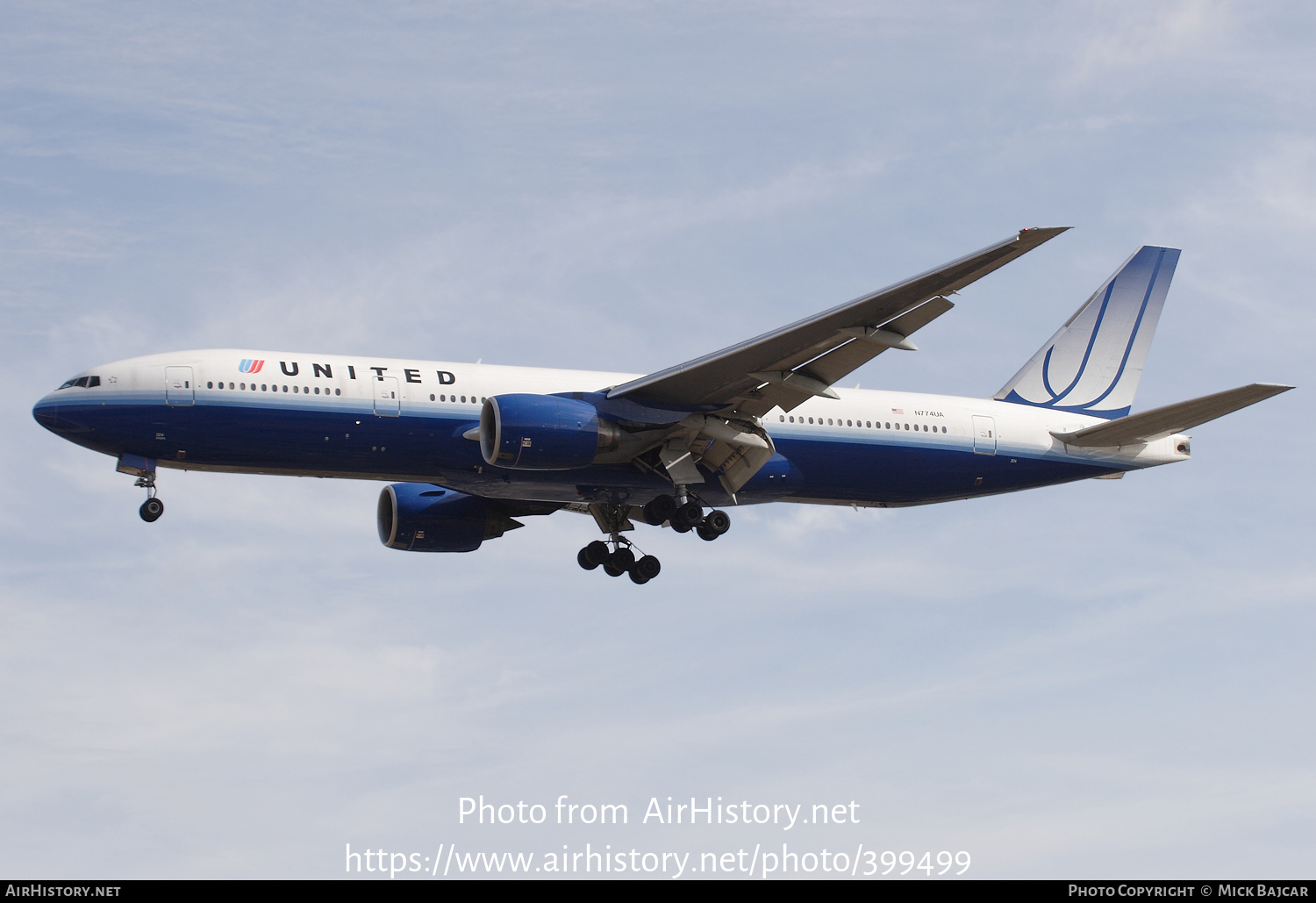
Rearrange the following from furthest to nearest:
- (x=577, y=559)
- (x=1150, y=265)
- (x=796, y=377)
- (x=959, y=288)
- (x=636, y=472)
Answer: (x=1150, y=265)
(x=577, y=559)
(x=636, y=472)
(x=796, y=377)
(x=959, y=288)

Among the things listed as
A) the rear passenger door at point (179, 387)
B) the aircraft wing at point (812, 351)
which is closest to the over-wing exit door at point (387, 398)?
the rear passenger door at point (179, 387)

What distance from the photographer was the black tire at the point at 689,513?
34.1m

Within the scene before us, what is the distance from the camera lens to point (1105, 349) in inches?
1623

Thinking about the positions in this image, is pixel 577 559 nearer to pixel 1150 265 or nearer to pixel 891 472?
pixel 891 472

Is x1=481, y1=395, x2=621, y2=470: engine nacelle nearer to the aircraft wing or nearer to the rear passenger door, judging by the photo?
the aircraft wing

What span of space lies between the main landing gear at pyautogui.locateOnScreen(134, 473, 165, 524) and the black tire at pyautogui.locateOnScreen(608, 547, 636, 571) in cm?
1111

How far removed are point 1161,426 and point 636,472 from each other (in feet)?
43.2

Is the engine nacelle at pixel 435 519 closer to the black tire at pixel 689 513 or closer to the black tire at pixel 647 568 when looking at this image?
the black tire at pixel 647 568

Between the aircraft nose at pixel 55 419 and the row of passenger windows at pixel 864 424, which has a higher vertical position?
the row of passenger windows at pixel 864 424

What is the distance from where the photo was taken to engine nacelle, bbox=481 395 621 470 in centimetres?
3052

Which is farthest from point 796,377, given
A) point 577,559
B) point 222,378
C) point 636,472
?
point 222,378

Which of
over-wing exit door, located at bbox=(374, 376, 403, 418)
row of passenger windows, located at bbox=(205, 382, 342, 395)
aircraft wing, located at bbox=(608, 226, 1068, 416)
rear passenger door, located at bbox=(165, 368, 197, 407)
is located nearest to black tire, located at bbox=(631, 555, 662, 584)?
aircraft wing, located at bbox=(608, 226, 1068, 416)

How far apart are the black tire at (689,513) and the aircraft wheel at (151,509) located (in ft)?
38.3

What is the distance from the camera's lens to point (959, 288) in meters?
26.8
